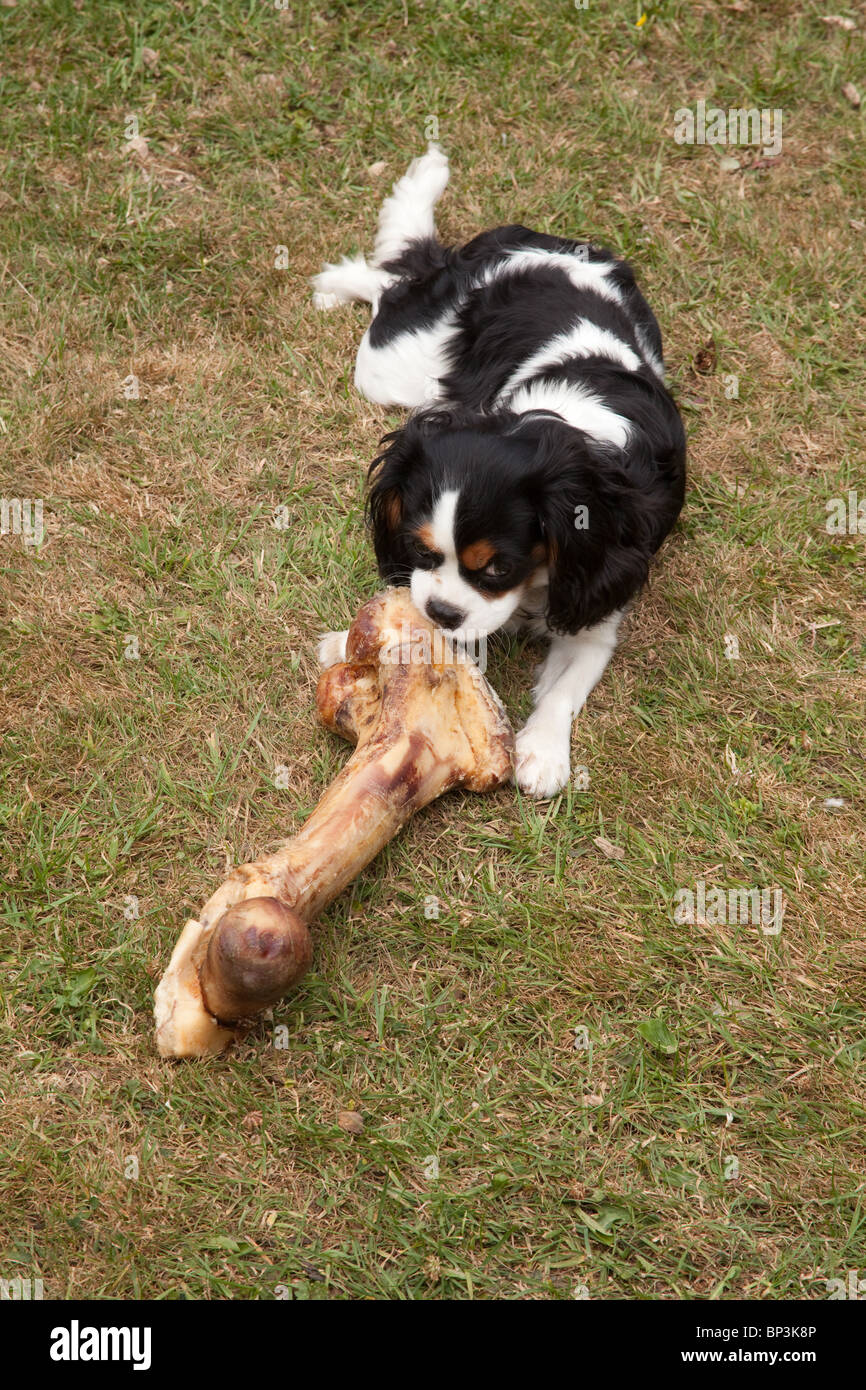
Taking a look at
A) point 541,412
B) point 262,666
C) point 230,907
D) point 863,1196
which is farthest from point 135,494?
point 863,1196

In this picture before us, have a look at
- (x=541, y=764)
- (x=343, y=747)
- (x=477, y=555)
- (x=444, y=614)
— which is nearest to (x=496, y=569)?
(x=477, y=555)

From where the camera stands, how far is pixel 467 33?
5355 mm

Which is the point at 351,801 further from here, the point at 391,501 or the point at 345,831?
the point at 391,501

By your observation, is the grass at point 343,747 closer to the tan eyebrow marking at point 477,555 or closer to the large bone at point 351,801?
the large bone at point 351,801

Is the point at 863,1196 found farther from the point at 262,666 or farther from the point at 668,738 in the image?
the point at 262,666

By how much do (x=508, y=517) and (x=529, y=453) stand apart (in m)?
0.17

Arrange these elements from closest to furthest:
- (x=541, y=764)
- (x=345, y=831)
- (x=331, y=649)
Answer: (x=345, y=831) → (x=541, y=764) → (x=331, y=649)

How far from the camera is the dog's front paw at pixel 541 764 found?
3.30m

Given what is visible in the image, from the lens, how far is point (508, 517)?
122 inches

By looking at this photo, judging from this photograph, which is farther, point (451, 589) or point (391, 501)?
point (391, 501)

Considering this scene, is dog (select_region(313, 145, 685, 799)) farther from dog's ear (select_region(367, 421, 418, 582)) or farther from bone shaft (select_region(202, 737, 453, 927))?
bone shaft (select_region(202, 737, 453, 927))

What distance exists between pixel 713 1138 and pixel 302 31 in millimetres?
4829

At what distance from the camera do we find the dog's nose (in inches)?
124

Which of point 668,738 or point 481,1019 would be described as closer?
point 481,1019
